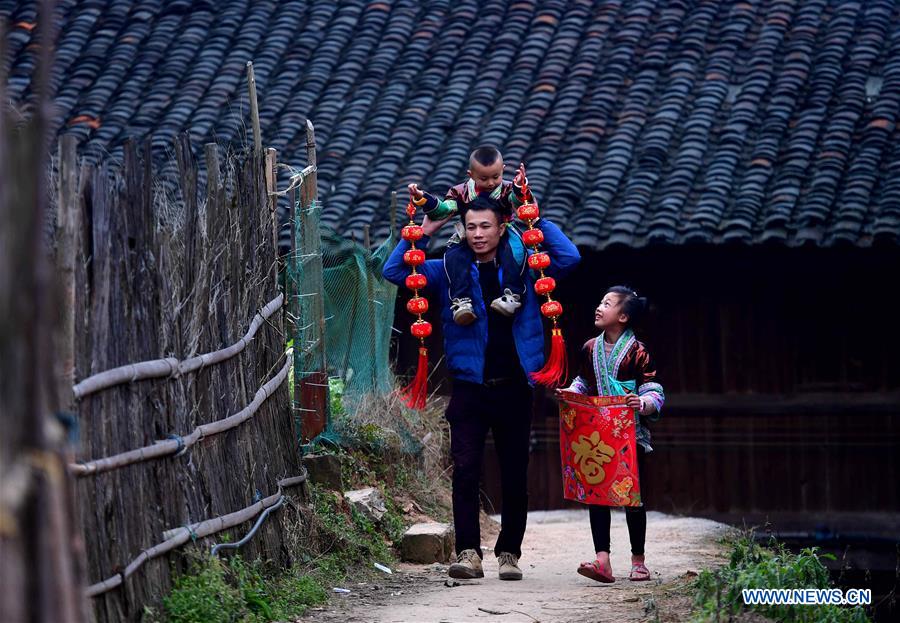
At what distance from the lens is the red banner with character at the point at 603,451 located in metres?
5.64

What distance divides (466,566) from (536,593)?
1.32ft

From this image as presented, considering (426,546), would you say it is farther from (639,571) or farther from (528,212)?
(528,212)

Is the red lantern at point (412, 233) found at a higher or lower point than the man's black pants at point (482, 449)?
higher

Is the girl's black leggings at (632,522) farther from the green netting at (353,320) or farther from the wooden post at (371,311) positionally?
the wooden post at (371,311)

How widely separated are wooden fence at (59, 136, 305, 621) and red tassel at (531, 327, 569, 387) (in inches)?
46.7

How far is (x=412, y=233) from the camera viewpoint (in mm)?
5816

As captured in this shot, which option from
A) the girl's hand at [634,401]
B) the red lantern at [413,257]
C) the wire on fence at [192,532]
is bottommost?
the wire on fence at [192,532]

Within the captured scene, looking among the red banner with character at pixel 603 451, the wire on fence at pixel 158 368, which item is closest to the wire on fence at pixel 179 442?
the wire on fence at pixel 158 368

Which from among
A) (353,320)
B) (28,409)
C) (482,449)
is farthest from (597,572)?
(28,409)

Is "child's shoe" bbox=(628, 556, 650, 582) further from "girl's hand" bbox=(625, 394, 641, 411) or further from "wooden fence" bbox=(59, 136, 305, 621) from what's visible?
"wooden fence" bbox=(59, 136, 305, 621)

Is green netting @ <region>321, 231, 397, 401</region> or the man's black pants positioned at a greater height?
green netting @ <region>321, 231, 397, 401</region>

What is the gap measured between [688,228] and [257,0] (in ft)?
21.2

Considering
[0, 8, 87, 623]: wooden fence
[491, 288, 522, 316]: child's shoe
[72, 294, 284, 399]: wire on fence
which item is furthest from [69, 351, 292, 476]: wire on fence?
[0, 8, 87, 623]: wooden fence

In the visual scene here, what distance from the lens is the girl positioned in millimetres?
5691
